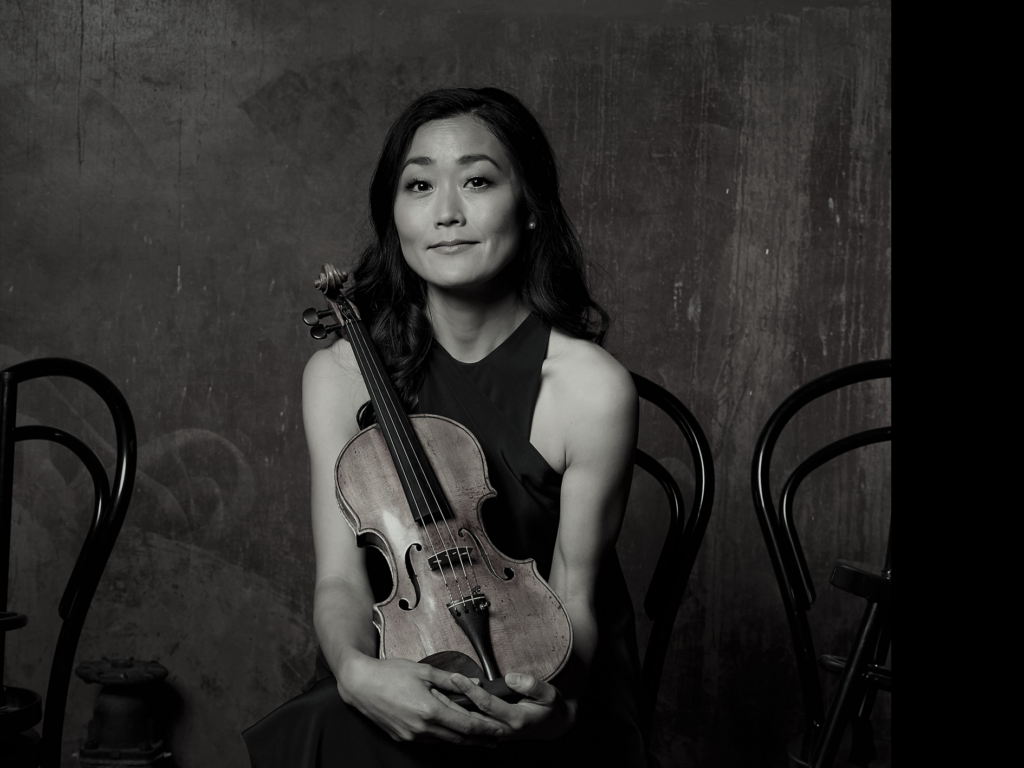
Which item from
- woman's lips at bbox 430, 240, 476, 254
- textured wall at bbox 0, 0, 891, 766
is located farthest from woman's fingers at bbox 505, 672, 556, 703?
textured wall at bbox 0, 0, 891, 766

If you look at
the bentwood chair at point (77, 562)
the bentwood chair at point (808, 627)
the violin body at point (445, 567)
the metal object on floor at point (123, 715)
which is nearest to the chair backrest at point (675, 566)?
the bentwood chair at point (808, 627)

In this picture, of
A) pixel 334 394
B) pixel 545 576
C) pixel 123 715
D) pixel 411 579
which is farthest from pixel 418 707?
pixel 123 715

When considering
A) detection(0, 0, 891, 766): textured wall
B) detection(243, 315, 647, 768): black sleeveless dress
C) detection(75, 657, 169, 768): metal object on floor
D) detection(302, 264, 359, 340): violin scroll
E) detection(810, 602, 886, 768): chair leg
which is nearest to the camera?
detection(243, 315, 647, 768): black sleeveless dress

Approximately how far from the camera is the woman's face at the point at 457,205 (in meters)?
1.40

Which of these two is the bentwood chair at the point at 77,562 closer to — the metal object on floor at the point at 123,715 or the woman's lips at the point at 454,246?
Result: the woman's lips at the point at 454,246

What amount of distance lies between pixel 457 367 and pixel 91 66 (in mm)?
1564

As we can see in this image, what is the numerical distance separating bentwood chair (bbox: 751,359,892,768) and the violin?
0.41 metres

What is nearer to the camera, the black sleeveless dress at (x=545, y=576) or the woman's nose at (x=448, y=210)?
the black sleeveless dress at (x=545, y=576)

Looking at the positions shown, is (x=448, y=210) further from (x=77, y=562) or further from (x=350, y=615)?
(x=77, y=562)

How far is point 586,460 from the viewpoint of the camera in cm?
137

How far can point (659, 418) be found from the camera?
241 cm

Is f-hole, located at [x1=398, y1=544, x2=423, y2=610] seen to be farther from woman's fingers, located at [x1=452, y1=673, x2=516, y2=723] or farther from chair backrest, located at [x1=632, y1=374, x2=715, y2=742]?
chair backrest, located at [x1=632, y1=374, x2=715, y2=742]

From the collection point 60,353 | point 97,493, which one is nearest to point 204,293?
point 60,353

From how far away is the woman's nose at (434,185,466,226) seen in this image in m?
1.38
